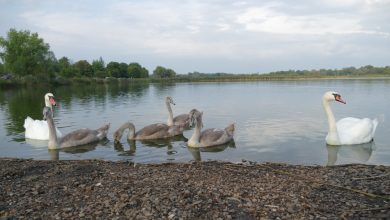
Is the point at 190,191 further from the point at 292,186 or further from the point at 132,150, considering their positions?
the point at 132,150

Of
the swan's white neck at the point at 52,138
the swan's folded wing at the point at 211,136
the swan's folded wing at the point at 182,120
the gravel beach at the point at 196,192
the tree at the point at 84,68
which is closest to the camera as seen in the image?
the gravel beach at the point at 196,192

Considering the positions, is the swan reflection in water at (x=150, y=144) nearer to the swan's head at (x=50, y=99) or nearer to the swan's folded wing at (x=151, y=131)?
the swan's folded wing at (x=151, y=131)

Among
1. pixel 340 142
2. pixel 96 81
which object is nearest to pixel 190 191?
pixel 340 142

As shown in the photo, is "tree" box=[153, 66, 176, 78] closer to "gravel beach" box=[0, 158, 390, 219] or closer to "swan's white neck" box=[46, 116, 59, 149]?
"swan's white neck" box=[46, 116, 59, 149]

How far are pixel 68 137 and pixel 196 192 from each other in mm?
9114

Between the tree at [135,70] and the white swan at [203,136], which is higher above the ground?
the tree at [135,70]

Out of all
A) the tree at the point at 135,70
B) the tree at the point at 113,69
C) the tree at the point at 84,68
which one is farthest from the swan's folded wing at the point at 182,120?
the tree at the point at 135,70

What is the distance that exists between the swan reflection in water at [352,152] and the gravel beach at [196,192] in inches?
101

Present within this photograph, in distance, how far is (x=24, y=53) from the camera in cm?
8638

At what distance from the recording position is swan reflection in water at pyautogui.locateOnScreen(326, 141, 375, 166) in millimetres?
12006

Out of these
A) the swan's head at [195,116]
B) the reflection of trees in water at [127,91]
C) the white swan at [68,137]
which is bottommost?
the white swan at [68,137]

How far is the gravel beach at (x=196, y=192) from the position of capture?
599cm

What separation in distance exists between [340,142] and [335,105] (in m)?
13.7

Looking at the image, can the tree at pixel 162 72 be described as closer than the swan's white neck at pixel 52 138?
No
